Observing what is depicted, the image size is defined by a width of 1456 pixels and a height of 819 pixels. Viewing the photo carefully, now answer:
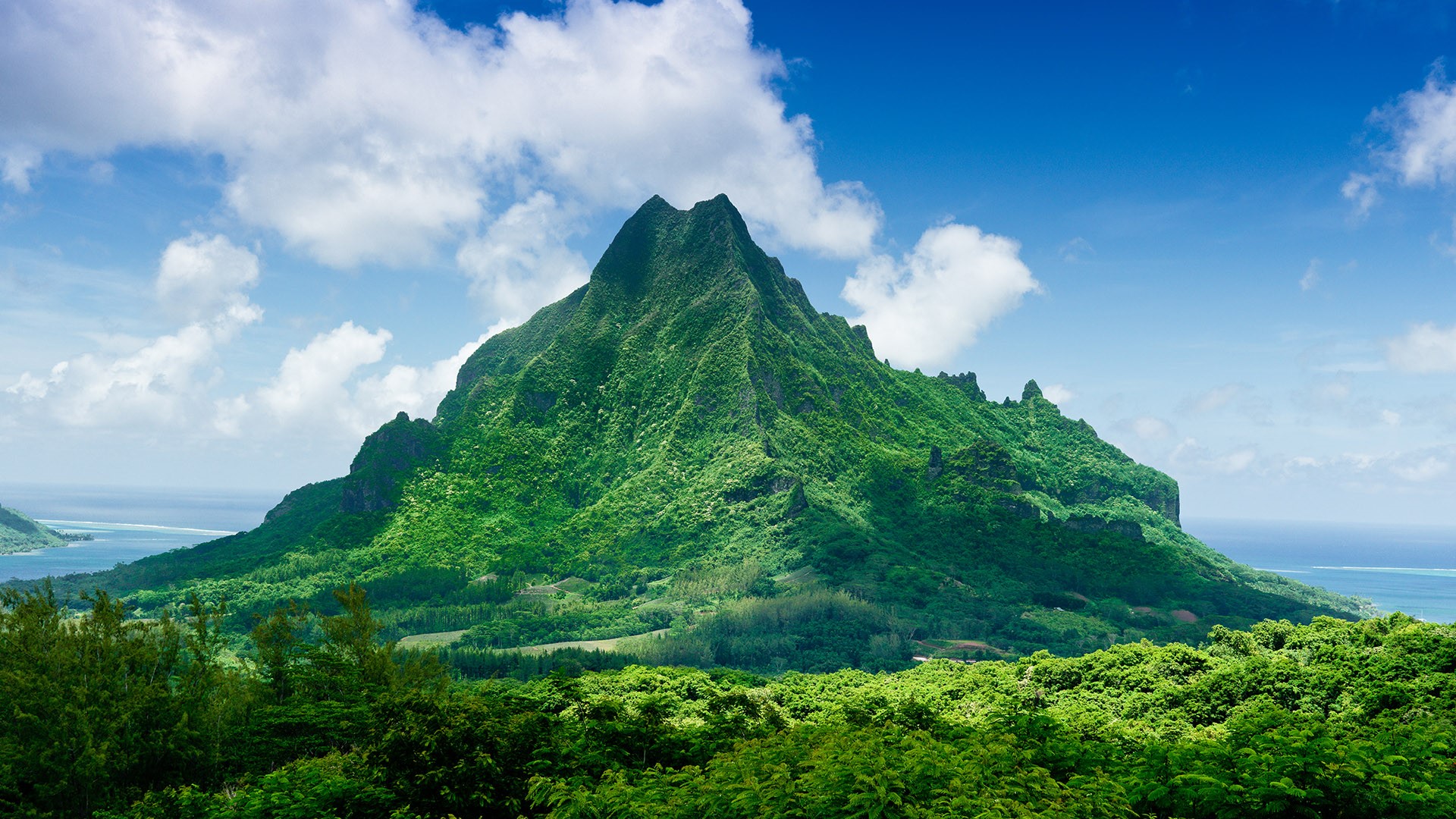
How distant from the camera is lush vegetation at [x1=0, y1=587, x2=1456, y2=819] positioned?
1888 centimetres

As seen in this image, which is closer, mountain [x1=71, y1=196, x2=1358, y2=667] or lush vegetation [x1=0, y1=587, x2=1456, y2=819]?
lush vegetation [x1=0, y1=587, x2=1456, y2=819]

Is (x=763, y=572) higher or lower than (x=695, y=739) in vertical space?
higher

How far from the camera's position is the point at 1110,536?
162 m

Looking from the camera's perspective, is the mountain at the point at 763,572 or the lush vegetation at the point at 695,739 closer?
the lush vegetation at the point at 695,739

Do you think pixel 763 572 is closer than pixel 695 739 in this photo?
No

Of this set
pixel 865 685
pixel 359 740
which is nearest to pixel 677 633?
pixel 865 685

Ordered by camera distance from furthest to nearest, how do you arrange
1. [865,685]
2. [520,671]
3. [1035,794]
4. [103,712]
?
[520,671] < [865,685] < [103,712] < [1035,794]

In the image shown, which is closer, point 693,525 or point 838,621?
point 838,621

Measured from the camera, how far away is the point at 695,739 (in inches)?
1209

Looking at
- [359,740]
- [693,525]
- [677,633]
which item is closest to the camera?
[359,740]

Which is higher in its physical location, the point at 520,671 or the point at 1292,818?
the point at 1292,818

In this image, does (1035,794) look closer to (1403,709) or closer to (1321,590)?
(1403,709)

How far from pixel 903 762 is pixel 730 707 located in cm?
2107

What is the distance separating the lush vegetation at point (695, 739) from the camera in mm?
18875
